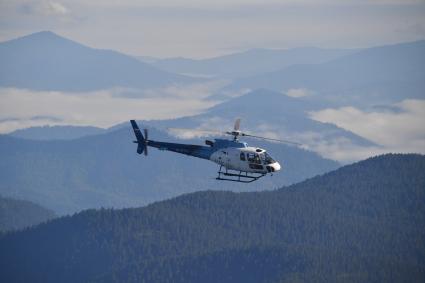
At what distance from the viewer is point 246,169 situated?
151 metres

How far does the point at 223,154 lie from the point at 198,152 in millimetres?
5911

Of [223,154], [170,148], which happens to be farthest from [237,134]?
[170,148]

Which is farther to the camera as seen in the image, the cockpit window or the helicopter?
the cockpit window

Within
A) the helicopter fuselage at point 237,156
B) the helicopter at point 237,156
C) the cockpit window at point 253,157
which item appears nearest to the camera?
the helicopter at point 237,156

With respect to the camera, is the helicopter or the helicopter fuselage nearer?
the helicopter

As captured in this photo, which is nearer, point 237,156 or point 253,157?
point 253,157

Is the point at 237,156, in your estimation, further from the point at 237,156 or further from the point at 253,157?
the point at 253,157

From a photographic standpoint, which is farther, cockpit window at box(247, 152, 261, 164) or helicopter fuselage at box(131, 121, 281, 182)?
cockpit window at box(247, 152, 261, 164)

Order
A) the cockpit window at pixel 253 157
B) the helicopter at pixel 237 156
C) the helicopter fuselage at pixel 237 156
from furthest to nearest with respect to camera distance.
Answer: the cockpit window at pixel 253 157
the helicopter fuselage at pixel 237 156
the helicopter at pixel 237 156

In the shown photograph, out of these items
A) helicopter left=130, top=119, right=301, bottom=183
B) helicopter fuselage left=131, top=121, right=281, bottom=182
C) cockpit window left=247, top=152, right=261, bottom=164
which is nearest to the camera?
helicopter left=130, top=119, right=301, bottom=183

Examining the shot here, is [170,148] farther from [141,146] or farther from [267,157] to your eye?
[267,157]

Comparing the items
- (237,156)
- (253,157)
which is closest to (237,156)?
(237,156)

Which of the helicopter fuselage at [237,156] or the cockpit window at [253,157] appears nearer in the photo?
the helicopter fuselage at [237,156]

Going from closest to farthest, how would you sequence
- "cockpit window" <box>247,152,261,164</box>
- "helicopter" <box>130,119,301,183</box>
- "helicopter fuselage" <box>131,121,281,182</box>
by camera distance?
1. "helicopter" <box>130,119,301,183</box>
2. "helicopter fuselage" <box>131,121,281,182</box>
3. "cockpit window" <box>247,152,261,164</box>
